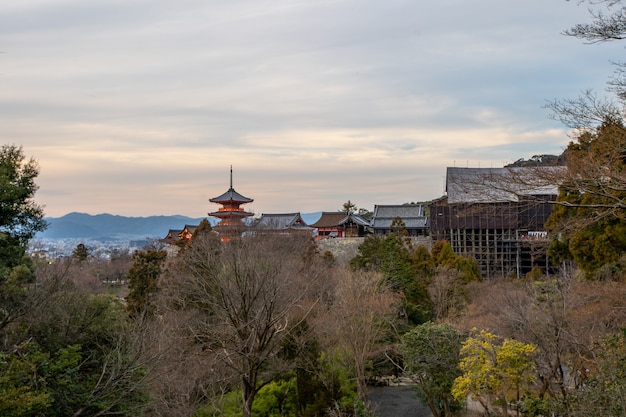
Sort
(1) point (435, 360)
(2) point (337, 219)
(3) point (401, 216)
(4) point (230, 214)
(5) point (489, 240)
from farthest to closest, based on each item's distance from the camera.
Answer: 1. (2) point (337, 219)
2. (3) point (401, 216)
3. (4) point (230, 214)
4. (5) point (489, 240)
5. (1) point (435, 360)

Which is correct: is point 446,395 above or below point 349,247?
below

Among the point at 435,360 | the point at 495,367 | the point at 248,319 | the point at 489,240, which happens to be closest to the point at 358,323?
the point at 435,360

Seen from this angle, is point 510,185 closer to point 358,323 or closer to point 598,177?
point 598,177

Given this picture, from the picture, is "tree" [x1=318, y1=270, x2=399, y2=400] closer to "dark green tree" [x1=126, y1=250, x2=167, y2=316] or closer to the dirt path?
the dirt path

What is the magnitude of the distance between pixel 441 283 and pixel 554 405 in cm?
1189

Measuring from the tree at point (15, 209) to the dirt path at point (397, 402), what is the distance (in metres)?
9.02

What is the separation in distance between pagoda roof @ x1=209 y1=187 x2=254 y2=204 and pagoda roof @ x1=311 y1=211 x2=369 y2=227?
8565 mm

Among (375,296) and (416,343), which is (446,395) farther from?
(375,296)

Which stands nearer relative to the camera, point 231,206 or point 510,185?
point 510,185

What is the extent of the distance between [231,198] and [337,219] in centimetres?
1078

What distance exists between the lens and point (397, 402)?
51.9ft

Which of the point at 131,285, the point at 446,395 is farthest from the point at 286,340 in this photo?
the point at 131,285

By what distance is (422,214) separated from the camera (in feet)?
133

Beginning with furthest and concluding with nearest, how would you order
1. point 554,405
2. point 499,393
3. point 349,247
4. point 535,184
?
1. point 349,247
2. point 499,393
3. point 554,405
4. point 535,184
